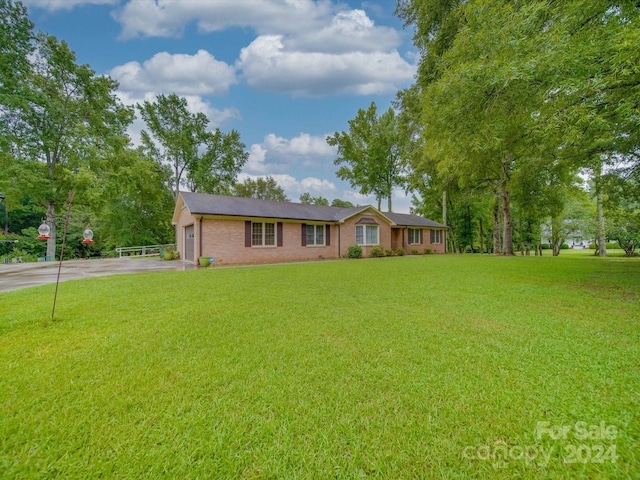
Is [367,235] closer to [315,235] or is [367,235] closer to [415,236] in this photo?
[315,235]

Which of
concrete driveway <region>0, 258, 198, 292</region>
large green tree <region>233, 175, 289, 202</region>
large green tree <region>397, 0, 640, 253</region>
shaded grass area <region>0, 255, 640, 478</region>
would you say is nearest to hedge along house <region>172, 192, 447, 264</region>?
concrete driveway <region>0, 258, 198, 292</region>

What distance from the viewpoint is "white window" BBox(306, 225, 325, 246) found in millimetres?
17641

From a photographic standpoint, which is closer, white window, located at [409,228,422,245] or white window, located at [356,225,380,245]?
white window, located at [356,225,380,245]

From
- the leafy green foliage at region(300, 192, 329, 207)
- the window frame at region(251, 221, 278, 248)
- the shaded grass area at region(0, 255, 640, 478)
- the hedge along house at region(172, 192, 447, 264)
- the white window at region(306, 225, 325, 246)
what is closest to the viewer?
the shaded grass area at region(0, 255, 640, 478)

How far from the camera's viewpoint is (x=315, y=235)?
17922 millimetres

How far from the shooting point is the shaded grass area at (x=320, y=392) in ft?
5.55

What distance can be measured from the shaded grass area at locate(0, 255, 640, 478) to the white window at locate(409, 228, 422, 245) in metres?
18.0

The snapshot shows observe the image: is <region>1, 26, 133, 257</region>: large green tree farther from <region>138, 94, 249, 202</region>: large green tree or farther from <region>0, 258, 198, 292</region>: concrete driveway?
<region>0, 258, 198, 292</region>: concrete driveway

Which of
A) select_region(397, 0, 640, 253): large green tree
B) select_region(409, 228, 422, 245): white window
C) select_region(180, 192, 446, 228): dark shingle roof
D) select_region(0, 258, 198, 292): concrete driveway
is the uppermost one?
select_region(397, 0, 640, 253): large green tree

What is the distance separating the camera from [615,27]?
4.50 meters

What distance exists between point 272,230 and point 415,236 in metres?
13.3

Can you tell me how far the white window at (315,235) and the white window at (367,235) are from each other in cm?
302

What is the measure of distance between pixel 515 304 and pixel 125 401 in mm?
6353

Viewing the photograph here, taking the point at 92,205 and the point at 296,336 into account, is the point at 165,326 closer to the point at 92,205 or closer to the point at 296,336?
the point at 296,336
